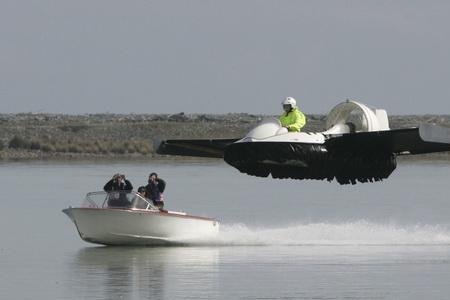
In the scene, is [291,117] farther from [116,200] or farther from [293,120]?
[116,200]

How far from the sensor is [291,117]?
120ft

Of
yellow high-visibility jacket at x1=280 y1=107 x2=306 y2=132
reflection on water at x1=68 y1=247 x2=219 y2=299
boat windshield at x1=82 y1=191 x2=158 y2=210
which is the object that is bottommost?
reflection on water at x1=68 y1=247 x2=219 y2=299

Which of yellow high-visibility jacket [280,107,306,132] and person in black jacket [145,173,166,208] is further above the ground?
yellow high-visibility jacket [280,107,306,132]

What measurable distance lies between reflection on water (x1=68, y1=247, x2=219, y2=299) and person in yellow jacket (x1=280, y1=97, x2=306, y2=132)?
9.89 feet

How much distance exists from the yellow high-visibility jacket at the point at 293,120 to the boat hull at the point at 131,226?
3.14 meters

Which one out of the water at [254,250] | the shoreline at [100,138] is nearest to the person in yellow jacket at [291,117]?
the water at [254,250]

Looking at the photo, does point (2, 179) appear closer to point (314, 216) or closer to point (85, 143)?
point (314, 216)

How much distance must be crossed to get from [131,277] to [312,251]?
6.40 m

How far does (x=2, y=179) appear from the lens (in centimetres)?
6806

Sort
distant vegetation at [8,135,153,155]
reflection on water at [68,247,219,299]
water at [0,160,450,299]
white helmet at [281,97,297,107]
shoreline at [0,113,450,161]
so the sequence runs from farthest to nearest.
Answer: distant vegetation at [8,135,153,155] → shoreline at [0,113,450,161] → white helmet at [281,97,297,107] → water at [0,160,450,299] → reflection on water at [68,247,219,299]

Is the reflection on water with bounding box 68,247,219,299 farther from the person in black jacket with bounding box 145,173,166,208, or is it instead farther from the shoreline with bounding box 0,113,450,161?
the shoreline with bounding box 0,113,450,161

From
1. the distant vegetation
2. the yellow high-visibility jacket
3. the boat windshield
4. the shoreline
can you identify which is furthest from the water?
the distant vegetation

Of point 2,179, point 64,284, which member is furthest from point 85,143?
point 64,284

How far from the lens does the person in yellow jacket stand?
36.2m
